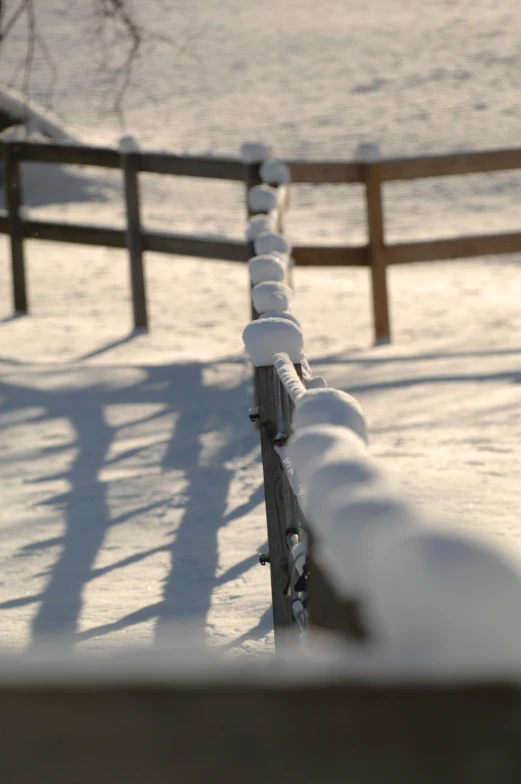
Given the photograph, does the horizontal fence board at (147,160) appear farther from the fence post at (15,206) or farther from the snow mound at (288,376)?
the snow mound at (288,376)

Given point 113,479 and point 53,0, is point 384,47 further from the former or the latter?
point 113,479

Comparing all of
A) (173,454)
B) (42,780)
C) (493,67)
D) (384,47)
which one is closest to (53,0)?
(384,47)

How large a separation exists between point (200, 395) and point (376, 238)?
1.94 metres

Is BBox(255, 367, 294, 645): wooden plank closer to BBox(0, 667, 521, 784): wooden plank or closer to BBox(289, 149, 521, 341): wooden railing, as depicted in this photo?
BBox(0, 667, 521, 784): wooden plank

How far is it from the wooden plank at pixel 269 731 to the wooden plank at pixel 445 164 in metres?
6.79

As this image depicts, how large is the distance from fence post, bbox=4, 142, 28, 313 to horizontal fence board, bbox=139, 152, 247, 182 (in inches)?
45.7

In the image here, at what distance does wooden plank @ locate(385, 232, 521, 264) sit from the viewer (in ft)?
23.4

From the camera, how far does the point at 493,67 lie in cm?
2236

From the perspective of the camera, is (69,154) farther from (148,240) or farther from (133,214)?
(148,240)

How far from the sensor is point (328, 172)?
718 cm

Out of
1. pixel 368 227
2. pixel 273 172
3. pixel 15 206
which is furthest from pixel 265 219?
pixel 15 206

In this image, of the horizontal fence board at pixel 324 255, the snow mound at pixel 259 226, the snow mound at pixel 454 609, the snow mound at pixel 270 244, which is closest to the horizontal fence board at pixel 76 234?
the horizontal fence board at pixel 324 255

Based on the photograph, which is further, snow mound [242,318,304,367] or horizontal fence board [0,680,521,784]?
snow mound [242,318,304,367]

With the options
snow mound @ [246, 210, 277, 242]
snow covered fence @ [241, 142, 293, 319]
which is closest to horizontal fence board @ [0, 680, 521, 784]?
snow covered fence @ [241, 142, 293, 319]
